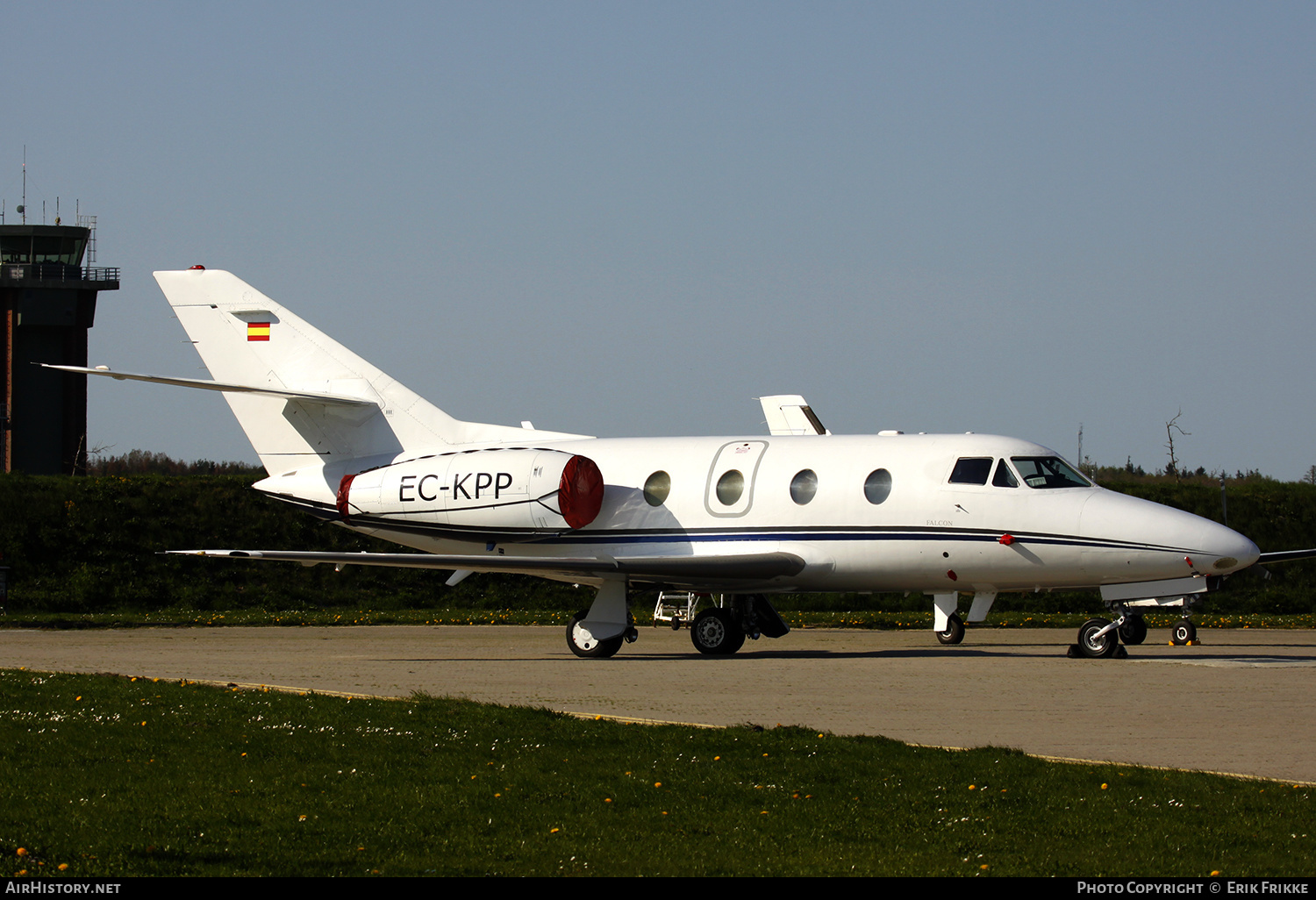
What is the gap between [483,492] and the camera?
73.4 ft

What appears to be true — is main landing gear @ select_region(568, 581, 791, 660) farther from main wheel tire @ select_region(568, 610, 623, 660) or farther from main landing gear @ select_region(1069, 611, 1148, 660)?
main landing gear @ select_region(1069, 611, 1148, 660)

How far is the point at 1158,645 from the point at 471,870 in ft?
62.6

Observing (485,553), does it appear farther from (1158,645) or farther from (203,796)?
(203,796)

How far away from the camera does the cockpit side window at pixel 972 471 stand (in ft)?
65.5

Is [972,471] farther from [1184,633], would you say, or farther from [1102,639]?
[1184,633]

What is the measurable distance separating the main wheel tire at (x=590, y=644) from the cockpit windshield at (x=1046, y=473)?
626cm

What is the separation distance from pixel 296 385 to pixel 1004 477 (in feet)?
39.1

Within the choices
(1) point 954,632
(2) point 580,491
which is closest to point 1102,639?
(1) point 954,632

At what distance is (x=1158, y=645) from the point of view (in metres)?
23.7

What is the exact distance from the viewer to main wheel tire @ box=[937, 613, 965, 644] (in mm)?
22719

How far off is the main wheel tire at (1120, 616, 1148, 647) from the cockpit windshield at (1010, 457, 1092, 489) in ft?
6.49

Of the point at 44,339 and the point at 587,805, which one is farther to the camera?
the point at 44,339
